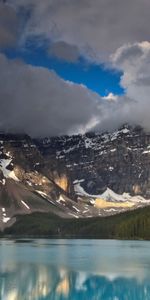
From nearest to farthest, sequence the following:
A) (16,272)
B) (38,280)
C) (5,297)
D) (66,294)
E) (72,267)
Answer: (5,297)
(66,294)
(38,280)
(16,272)
(72,267)

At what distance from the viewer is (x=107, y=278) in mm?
72062

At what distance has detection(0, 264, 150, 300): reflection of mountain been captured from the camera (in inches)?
2317

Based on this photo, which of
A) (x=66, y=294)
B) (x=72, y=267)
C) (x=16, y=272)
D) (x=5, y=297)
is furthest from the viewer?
(x=72, y=267)

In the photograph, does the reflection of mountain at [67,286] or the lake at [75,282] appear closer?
the reflection of mountain at [67,286]

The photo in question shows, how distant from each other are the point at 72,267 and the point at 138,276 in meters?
18.3

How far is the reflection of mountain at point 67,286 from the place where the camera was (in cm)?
5884

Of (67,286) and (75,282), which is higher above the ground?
(75,282)

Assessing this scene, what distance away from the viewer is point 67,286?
66.4 meters

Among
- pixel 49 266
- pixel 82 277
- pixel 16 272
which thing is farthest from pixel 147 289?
pixel 49 266

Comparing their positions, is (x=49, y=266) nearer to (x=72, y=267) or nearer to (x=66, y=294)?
(x=72, y=267)

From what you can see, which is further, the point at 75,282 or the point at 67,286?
the point at 75,282

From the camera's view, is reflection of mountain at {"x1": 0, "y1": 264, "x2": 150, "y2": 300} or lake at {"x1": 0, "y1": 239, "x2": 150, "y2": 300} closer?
reflection of mountain at {"x1": 0, "y1": 264, "x2": 150, "y2": 300}

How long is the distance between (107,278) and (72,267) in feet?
57.5

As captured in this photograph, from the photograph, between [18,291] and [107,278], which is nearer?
[18,291]
